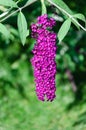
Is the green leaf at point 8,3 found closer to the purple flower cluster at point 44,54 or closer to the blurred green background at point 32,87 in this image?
the purple flower cluster at point 44,54

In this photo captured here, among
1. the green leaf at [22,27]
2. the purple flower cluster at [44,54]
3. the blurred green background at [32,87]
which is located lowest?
the purple flower cluster at [44,54]

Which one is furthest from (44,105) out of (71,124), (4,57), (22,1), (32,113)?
(22,1)

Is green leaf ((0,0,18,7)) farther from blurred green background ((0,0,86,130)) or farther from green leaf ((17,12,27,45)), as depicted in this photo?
blurred green background ((0,0,86,130))

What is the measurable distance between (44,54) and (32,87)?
2.53 meters

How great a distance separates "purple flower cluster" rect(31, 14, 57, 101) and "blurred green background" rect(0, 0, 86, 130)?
1.46 m

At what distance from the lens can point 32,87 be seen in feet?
14.5

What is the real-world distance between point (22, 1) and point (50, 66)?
46 centimetres

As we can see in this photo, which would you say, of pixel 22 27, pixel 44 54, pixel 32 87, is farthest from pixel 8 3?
pixel 32 87

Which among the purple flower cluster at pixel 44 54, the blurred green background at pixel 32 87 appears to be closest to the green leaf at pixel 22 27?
the purple flower cluster at pixel 44 54

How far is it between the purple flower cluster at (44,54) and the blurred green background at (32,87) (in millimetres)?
1462

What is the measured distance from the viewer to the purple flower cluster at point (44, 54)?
1.92m

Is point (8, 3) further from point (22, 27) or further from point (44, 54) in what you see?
point (44, 54)

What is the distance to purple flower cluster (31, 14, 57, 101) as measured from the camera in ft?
6.30

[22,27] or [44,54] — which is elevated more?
[22,27]
